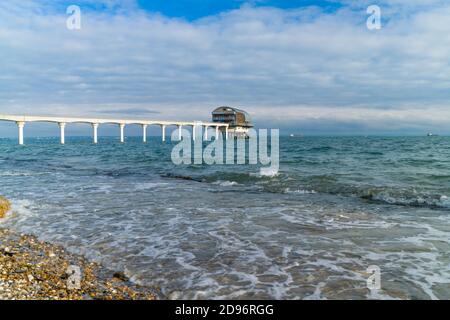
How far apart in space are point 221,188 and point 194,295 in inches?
462

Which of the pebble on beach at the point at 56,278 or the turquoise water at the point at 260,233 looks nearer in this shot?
the pebble on beach at the point at 56,278

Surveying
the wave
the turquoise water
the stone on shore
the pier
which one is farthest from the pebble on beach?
the pier

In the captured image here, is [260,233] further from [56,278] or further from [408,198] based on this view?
[408,198]

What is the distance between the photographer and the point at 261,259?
257 inches

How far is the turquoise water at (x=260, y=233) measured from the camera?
5453mm

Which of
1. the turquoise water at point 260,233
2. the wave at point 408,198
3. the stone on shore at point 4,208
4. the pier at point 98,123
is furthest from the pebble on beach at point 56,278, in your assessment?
the pier at point 98,123

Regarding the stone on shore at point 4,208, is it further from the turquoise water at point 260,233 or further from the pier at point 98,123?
the pier at point 98,123

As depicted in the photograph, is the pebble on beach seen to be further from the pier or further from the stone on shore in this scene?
the pier

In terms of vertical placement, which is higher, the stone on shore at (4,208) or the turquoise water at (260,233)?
the stone on shore at (4,208)

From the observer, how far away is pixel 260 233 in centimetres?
837

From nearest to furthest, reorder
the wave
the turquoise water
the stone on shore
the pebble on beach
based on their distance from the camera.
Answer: the pebble on beach
the turquoise water
the stone on shore
the wave

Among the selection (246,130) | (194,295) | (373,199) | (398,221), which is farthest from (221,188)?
(246,130)

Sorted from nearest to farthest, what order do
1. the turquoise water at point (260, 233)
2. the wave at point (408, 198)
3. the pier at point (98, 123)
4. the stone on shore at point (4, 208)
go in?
1. the turquoise water at point (260, 233)
2. the stone on shore at point (4, 208)
3. the wave at point (408, 198)
4. the pier at point (98, 123)

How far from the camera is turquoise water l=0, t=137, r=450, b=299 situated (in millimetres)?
5453
